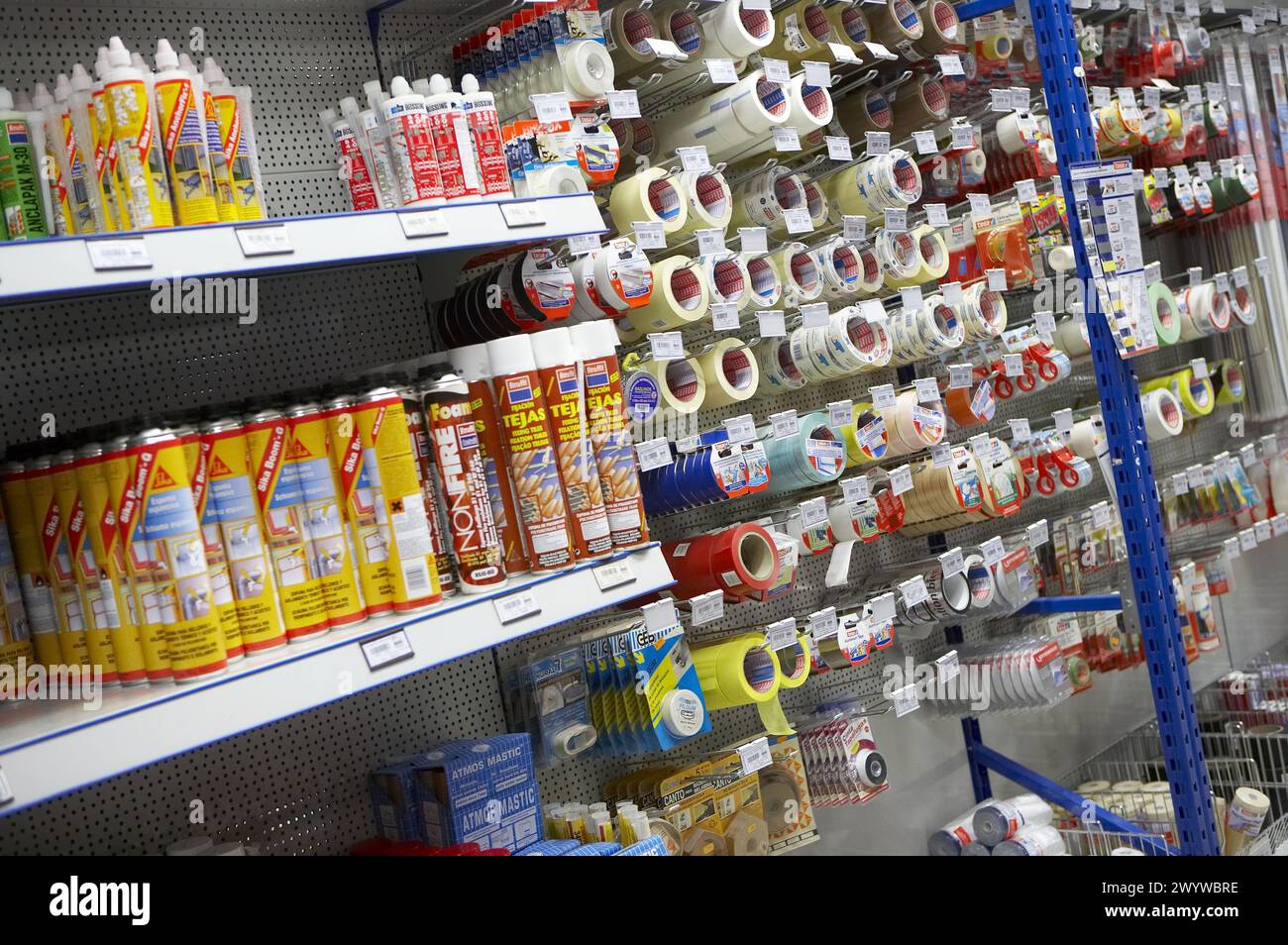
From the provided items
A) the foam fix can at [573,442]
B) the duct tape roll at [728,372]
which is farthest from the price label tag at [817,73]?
the foam fix can at [573,442]

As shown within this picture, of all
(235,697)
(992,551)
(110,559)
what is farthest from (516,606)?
(992,551)

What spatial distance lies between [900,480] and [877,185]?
2.20ft

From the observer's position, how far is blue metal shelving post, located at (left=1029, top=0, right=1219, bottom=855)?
9.93ft

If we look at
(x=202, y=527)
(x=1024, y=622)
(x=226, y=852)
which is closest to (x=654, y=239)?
(x=202, y=527)

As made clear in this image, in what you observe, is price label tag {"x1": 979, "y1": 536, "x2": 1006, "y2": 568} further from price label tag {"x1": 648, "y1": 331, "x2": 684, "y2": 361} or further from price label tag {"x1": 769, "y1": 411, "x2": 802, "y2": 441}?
price label tag {"x1": 648, "y1": 331, "x2": 684, "y2": 361}

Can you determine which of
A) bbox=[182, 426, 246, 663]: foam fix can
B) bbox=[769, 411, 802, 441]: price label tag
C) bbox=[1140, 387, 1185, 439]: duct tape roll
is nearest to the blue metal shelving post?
bbox=[1140, 387, 1185, 439]: duct tape roll

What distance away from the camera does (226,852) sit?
1.75 metres

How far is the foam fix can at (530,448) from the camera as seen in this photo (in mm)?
1801

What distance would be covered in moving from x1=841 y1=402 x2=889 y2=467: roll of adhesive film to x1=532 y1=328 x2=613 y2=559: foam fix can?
3.40 feet

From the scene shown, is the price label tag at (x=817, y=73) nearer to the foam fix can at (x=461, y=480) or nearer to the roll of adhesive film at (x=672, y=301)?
the roll of adhesive film at (x=672, y=301)

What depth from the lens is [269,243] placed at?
4.94 ft

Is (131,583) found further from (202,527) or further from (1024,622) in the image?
(1024,622)

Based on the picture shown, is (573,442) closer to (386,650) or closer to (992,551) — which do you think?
(386,650)

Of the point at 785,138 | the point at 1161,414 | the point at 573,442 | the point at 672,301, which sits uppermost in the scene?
the point at 785,138
